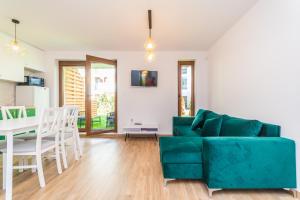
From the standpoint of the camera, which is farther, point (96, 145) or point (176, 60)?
point (176, 60)

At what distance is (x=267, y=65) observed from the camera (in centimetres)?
244

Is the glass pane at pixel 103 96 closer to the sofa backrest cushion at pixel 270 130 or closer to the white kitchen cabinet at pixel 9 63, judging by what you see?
the white kitchen cabinet at pixel 9 63

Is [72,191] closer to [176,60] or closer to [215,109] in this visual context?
[215,109]

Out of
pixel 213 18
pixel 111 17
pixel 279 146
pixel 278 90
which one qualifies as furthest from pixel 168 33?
pixel 279 146

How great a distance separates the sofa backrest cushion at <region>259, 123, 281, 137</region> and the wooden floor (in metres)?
0.64

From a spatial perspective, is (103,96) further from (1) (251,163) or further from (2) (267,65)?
(1) (251,163)

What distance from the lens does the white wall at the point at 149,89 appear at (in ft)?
17.6

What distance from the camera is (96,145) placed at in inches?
172

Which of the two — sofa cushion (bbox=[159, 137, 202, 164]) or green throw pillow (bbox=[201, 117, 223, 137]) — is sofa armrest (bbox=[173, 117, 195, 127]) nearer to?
green throw pillow (bbox=[201, 117, 223, 137])

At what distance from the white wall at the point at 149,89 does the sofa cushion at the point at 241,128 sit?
8.59 feet

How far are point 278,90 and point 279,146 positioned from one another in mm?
667

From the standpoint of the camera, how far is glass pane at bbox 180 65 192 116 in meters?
5.55

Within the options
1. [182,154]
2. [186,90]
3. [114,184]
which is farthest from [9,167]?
[186,90]

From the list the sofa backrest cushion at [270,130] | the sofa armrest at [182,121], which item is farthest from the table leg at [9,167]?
the sofa armrest at [182,121]
